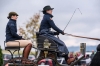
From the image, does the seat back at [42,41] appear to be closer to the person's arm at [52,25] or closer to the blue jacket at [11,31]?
the person's arm at [52,25]

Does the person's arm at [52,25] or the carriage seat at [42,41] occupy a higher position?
the person's arm at [52,25]

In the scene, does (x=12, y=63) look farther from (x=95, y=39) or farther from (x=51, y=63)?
(x=95, y=39)

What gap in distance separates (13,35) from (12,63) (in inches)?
32.3

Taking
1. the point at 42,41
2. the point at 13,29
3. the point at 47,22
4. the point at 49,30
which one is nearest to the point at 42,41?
the point at 42,41

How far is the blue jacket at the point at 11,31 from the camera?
15555 millimetres

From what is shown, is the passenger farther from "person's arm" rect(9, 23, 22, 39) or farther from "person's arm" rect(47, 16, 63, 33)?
"person's arm" rect(9, 23, 22, 39)

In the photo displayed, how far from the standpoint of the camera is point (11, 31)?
1555cm

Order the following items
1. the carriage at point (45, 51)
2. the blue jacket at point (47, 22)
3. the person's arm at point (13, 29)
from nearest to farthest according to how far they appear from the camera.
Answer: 1. the carriage at point (45, 51)
2. the person's arm at point (13, 29)
3. the blue jacket at point (47, 22)

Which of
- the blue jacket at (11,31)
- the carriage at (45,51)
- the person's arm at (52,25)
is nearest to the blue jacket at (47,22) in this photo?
the person's arm at (52,25)

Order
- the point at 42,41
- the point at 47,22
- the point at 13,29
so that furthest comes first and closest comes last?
the point at 47,22 < the point at 13,29 < the point at 42,41

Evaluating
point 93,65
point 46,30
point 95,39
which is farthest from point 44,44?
point 93,65

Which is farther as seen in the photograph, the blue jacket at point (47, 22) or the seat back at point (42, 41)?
the blue jacket at point (47, 22)

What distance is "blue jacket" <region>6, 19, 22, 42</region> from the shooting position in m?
15.6

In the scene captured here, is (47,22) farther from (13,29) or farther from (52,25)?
(13,29)
